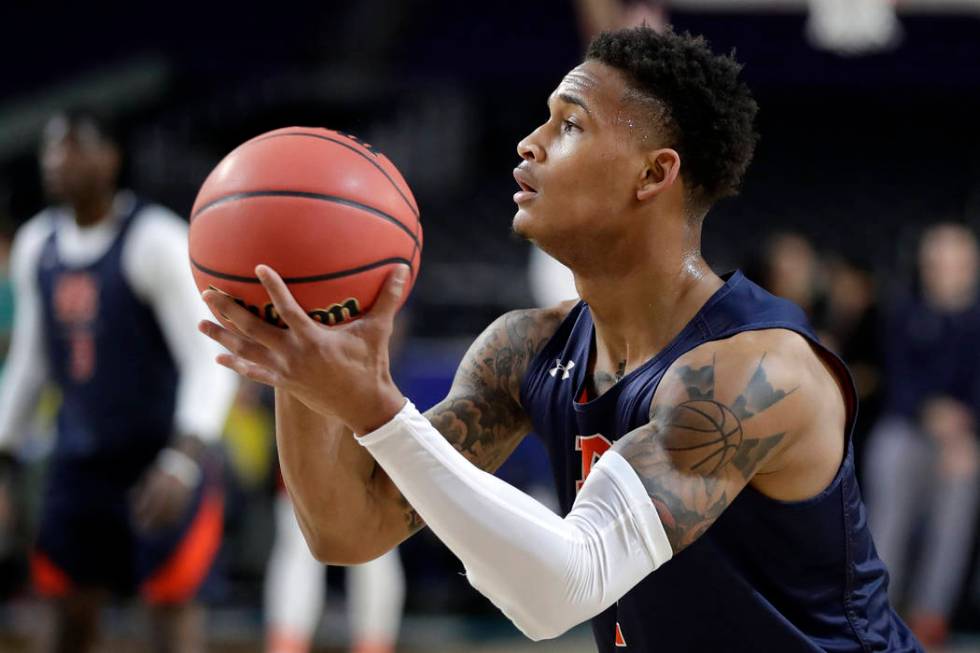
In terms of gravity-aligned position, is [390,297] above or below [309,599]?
above

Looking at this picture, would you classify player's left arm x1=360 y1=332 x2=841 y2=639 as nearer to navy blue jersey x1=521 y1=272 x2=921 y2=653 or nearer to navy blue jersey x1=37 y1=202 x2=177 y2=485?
navy blue jersey x1=521 y1=272 x2=921 y2=653

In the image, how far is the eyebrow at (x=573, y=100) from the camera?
105 inches

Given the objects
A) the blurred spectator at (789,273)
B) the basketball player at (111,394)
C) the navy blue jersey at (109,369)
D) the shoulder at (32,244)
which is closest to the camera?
the basketball player at (111,394)

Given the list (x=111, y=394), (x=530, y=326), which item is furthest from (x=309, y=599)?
(x=530, y=326)

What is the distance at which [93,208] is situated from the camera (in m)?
5.17

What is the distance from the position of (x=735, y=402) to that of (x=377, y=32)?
1002cm

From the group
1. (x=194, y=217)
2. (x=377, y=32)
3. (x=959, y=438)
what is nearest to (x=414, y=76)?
(x=377, y=32)

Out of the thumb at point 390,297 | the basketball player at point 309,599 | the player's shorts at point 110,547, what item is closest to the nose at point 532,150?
the thumb at point 390,297

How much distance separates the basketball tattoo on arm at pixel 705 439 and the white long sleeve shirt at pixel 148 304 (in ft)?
8.93

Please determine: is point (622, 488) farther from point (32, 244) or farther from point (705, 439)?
point (32, 244)

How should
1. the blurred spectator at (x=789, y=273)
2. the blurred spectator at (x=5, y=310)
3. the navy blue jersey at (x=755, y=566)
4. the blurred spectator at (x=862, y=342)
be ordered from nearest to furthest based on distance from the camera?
the navy blue jersey at (x=755, y=566) → the blurred spectator at (x=789, y=273) → the blurred spectator at (x=5, y=310) → the blurred spectator at (x=862, y=342)

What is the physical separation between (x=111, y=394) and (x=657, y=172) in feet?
9.63

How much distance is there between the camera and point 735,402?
2.43 meters

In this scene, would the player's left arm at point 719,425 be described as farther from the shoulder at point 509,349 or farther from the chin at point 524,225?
the shoulder at point 509,349
